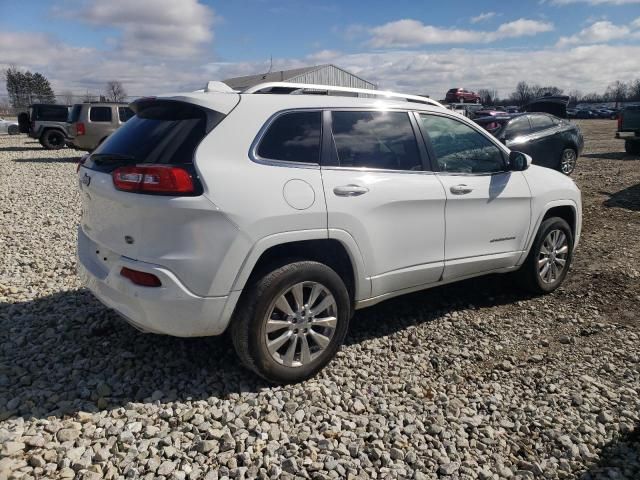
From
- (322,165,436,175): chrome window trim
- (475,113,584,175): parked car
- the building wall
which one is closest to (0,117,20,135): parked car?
the building wall

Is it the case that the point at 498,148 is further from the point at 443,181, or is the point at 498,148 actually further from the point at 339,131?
the point at 339,131

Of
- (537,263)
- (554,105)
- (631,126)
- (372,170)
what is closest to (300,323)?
(372,170)

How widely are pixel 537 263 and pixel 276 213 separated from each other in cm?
289

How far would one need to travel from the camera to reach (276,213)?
9.70ft

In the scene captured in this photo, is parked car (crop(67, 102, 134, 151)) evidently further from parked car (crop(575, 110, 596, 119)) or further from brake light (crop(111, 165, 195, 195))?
parked car (crop(575, 110, 596, 119))

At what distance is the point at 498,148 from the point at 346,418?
8.81ft

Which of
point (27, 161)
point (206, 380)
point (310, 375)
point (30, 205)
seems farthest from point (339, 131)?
point (27, 161)

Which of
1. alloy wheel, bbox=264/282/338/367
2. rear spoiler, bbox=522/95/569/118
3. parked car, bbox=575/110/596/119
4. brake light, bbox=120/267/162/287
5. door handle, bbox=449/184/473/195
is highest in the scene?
parked car, bbox=575/110/596/119

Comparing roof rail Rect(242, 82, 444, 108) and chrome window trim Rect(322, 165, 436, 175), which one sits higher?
roof rail Rect(242, 82, 444, 108)

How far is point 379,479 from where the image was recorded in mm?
2516

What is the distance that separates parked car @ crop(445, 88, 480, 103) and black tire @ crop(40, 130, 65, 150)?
99.7 ft

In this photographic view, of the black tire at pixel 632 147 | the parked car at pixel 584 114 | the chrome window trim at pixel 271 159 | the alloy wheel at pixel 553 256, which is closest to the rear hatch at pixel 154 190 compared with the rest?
the chrome window trim at pixel 271 159

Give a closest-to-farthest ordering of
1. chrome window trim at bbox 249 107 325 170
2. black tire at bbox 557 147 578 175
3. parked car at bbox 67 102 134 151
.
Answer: chrome window trim at bbox 249 107 325 170 → black tire at bbox 557 147 578 175 → parked car at bbox 67 102 134 151

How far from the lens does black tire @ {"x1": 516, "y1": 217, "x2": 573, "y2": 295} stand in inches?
184
